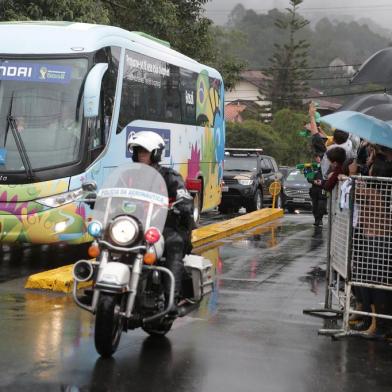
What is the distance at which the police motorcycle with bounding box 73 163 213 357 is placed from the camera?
6.05 m

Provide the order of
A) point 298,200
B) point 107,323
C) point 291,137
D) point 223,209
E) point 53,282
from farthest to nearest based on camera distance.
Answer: point 291,137 → point 298,200 → point 223,209 → point 53,282 → point 107,323

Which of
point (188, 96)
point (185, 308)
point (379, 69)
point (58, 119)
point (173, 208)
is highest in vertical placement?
point (188, 96)

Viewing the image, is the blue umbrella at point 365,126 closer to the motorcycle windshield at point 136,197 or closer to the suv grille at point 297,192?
the motorcycle windshield at point 136,197

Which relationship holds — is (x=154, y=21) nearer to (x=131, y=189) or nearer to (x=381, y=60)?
(x=381, y=60)

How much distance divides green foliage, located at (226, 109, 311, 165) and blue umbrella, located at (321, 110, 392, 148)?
51737 mm

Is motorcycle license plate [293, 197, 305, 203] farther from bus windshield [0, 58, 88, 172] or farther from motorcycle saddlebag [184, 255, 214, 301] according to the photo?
motorcycle saddlebag [184, 255, 214, 301]

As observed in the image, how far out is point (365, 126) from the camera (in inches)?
296

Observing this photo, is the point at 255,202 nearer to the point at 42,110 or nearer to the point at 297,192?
the point at 297,192

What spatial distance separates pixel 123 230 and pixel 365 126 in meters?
2.68

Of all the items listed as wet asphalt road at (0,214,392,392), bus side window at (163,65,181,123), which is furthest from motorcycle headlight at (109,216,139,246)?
bus side window at (163,65,181,123)

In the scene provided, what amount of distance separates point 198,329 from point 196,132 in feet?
32.3

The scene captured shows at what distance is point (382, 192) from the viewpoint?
724cm

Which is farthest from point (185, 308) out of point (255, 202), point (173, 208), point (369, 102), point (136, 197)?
point (255, 202)

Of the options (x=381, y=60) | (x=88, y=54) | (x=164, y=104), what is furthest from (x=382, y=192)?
(x=164, y=104)
